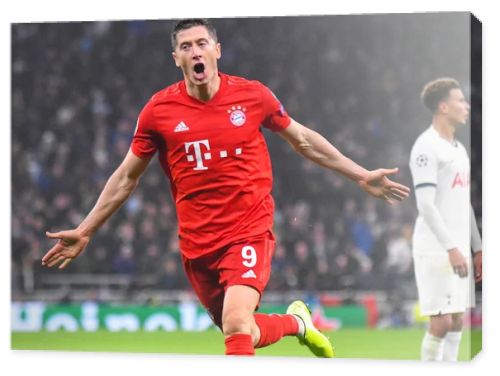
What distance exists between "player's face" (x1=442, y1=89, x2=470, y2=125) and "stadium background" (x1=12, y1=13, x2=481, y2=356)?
202mm

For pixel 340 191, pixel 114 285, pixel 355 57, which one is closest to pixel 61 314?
pixel 114 285

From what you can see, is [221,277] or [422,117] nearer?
[221,277]

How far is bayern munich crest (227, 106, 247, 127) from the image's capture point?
9.09m

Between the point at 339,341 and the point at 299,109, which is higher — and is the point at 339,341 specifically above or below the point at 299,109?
below

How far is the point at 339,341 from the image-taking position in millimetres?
10414

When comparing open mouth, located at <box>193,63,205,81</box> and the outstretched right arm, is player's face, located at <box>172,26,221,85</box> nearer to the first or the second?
open mouth, located at <box>193,63,205,81</box>

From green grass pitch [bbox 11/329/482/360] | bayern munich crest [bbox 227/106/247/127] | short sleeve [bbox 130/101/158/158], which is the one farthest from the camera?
green grass pitch [bbox 11/329/482/360]

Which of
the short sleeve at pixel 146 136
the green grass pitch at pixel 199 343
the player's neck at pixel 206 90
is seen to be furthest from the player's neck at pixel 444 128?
the short sleeve at pixel 146 136

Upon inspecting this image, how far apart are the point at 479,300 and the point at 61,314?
364cm

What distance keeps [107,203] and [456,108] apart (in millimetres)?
2664

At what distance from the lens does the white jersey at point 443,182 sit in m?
9.48

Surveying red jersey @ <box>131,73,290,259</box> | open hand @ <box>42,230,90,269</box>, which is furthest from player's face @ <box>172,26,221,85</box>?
open hand @ <box>42,230,90,269</box>

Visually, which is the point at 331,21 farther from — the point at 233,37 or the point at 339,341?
the point at 339,341

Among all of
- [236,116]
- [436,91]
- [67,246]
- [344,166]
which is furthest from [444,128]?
[67,246]
